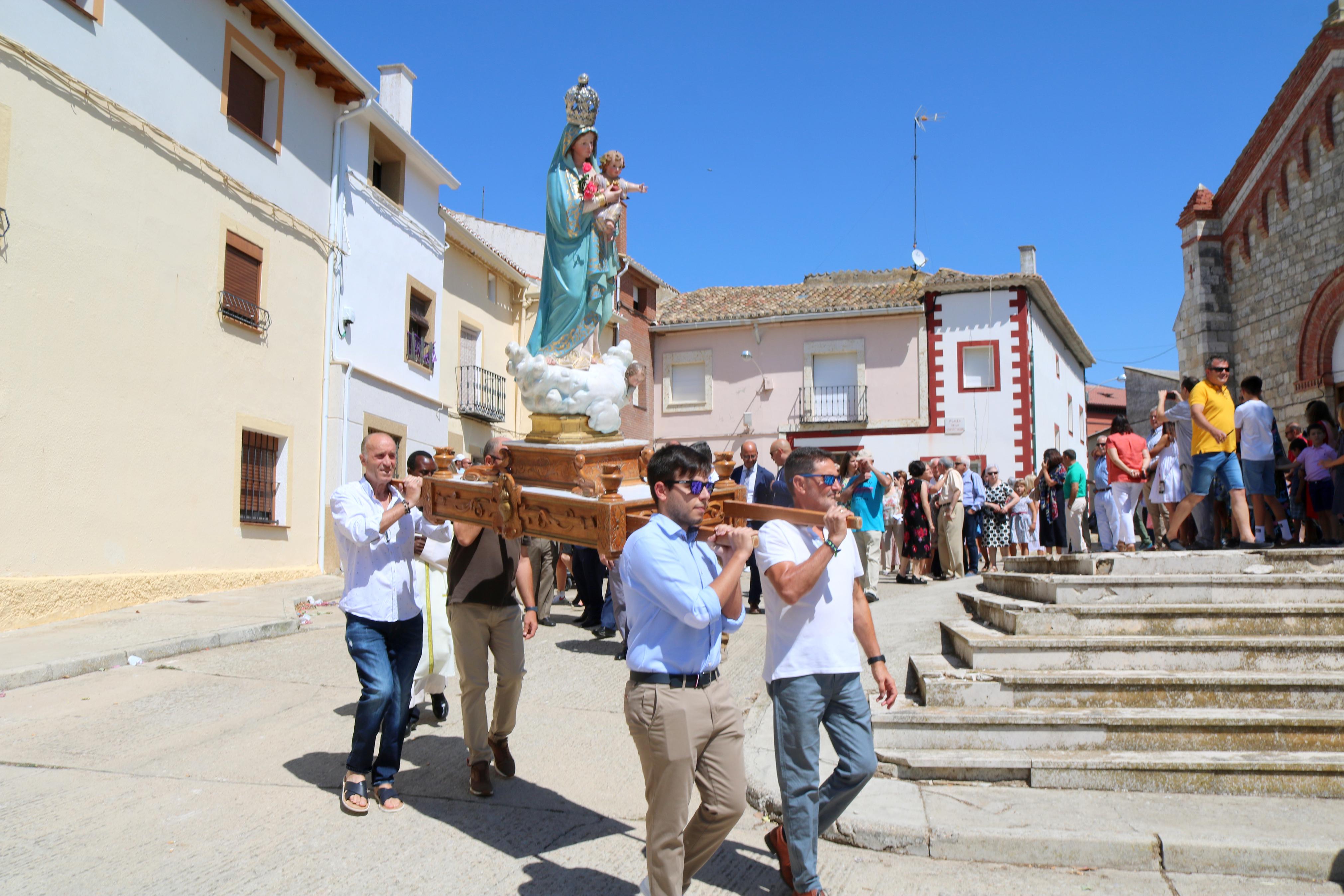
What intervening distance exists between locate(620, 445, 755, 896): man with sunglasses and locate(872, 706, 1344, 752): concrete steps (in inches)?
77.6

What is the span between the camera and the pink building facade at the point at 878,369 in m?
25.4

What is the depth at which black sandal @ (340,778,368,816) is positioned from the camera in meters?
4.24

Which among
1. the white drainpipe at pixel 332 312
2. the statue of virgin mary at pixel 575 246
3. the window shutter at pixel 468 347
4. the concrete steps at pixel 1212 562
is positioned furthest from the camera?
the window shutter at pixel 468 347

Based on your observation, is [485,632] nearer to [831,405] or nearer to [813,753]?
[813,753]

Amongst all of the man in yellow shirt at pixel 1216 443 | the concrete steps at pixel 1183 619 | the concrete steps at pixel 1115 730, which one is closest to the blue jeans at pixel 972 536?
the man in yellow shirt at pixel 1216 443

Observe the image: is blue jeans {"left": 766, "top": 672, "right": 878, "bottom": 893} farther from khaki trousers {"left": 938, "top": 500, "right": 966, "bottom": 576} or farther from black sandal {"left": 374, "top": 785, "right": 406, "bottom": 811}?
khaki trousers {"left": 938, "top": 500, "right": 966, "bottom": 576}

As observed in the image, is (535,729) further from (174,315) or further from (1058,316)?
(1058,316)

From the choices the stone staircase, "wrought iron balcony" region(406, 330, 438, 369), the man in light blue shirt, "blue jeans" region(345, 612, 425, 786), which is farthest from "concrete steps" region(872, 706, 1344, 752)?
"wrought iron balcony" region(406, 330, 438, 369)

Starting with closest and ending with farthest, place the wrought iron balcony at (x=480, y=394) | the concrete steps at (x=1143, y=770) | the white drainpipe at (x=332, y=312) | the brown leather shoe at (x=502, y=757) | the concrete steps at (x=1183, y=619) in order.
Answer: the concrete steps at (x=1143, y=770) < the brown leather shoe at (x=502, y=757) < the concrete steps at (x=1183, y=619) < the white drainpipe at (x=332, y=312) < the wrought iron balcony at (x=480, y=394)

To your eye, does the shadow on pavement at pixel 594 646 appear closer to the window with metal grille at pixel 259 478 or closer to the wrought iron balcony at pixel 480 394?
the window with metal grille at pixel 259 478

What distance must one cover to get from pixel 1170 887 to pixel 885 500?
10.8 m

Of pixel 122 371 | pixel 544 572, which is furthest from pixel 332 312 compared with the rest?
pixel 544 572

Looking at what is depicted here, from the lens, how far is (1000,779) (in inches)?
186

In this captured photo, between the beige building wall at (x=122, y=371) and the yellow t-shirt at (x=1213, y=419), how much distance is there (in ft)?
34.6
